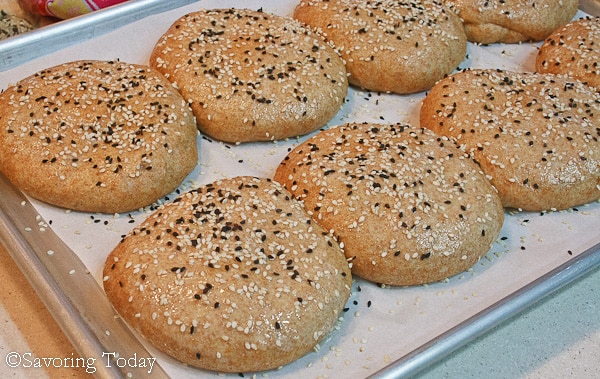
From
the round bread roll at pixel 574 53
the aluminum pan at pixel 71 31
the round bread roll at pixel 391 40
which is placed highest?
the aluminum pan at pixel 71 31

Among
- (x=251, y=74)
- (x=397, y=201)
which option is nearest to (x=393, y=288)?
(x=397, y=201)

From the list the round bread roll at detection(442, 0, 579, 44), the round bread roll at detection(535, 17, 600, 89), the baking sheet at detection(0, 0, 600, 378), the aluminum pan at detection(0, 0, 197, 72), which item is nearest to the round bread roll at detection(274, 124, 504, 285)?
the baking sheet at detection(0, 0, 600, 378)

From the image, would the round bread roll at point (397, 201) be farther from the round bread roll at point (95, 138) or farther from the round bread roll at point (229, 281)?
the round bread roll at point (95, 138)

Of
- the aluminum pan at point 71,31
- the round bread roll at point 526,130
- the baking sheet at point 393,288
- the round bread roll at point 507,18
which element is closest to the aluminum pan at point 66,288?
the baking sheet at point 393,288

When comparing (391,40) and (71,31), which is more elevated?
(71,31)

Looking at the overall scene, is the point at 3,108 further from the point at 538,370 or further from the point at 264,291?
the point at 538,370

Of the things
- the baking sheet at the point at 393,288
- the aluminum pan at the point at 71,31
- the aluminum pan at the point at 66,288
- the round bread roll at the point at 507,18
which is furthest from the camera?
the round bread roll at the point at 507,18

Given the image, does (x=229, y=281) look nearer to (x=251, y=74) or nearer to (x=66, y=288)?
(x=66, y=288)
